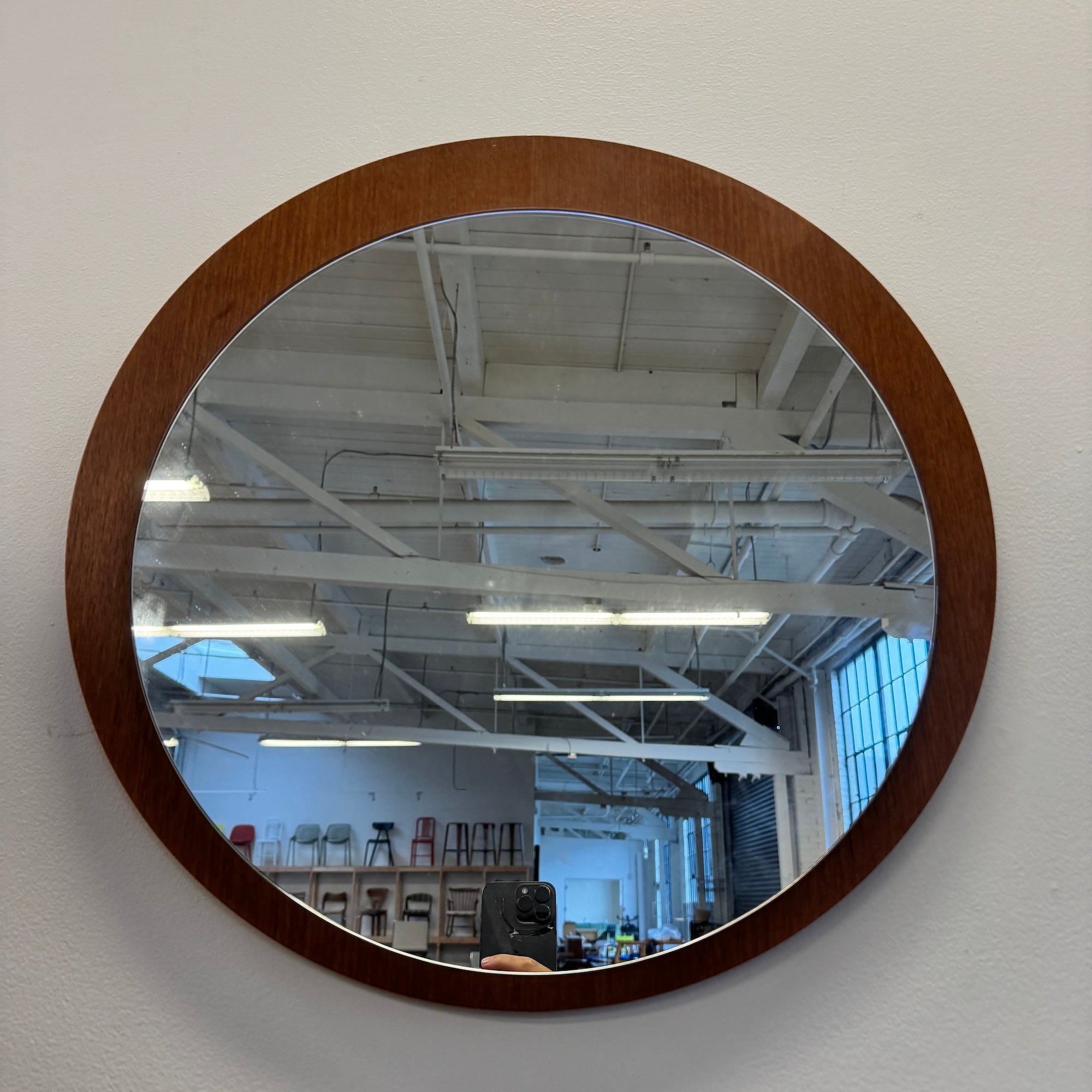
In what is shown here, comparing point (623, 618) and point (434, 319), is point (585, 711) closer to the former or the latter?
point (623, 618)

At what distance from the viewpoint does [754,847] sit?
1017 millimetres

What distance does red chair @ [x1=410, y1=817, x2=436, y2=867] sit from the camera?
0.99 meters

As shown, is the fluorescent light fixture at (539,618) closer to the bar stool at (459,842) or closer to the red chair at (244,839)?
the bar stool at (459,842)

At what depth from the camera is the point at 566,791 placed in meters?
1.00

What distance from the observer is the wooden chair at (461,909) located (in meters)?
0.98

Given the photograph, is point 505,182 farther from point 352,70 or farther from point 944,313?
point 944,313

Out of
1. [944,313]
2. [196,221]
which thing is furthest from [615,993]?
[196,221]

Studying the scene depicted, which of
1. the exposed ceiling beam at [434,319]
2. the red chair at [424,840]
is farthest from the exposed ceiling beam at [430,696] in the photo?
the exposed ceiling beam at [434,319]

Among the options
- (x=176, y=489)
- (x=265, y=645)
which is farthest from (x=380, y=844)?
(x=176, y=489)

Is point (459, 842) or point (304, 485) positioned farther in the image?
point (304, 485)

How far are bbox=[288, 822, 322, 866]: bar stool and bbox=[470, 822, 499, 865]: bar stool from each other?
160 millimetres

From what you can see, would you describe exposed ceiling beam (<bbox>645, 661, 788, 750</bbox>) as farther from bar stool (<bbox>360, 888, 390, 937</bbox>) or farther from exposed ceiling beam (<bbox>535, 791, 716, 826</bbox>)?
bar stool (<bbox>360, 888, 390, 937</bbox>)

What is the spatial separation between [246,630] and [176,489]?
0.18m

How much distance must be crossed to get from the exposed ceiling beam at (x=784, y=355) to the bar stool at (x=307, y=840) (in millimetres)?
693
